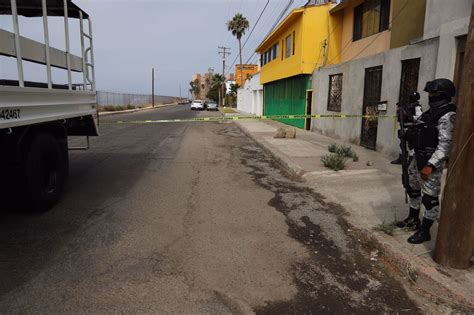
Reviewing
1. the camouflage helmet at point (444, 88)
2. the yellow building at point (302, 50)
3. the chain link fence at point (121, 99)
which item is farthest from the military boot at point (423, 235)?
the chain link fence at point (121, 99)

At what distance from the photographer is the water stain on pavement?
3250 mm

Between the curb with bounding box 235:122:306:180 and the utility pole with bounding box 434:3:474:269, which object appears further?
the curb with bounding box 235:122:306:180

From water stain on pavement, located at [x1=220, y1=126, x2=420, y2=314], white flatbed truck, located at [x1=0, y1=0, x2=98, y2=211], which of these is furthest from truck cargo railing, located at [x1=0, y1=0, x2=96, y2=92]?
water stain on pavement, located at [x1=220, y1=126, x2=420, y2=314]

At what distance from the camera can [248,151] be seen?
1268 cm

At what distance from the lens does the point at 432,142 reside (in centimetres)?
398

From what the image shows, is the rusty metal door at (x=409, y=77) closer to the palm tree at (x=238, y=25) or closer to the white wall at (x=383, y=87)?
the white wall at (x=383, y=87)

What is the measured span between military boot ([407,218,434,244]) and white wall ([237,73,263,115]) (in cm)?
3045

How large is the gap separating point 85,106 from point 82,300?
4.11m

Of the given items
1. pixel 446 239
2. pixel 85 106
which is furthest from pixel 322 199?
pixel 85 106

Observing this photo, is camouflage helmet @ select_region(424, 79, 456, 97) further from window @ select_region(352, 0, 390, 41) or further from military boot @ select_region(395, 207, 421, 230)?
window @ select_region(352, 0, 390, 41)

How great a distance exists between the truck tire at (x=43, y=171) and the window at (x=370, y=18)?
11.5 meters

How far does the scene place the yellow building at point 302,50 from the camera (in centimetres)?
1795

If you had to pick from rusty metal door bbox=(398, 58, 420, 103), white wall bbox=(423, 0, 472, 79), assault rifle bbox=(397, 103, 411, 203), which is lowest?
assault rifle bbox=(397, 103, 411, 203)

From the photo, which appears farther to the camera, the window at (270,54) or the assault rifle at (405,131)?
the window at (270,54)
